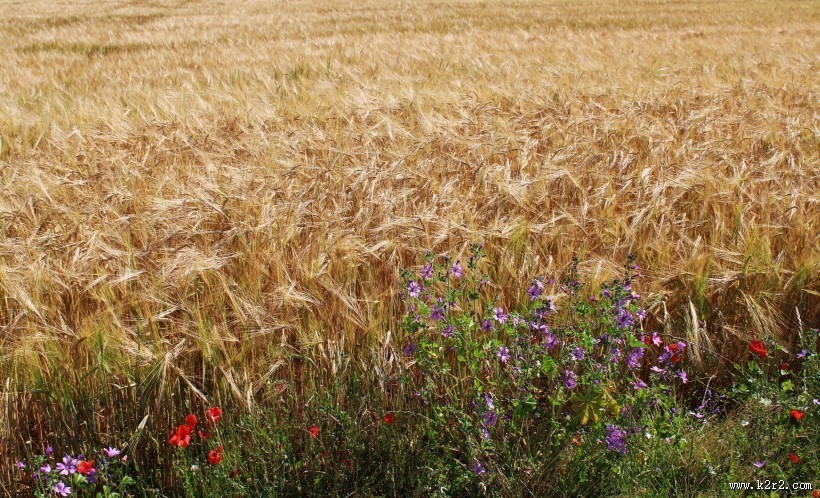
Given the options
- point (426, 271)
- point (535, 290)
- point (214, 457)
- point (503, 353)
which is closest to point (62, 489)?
Result: point (214, 457)

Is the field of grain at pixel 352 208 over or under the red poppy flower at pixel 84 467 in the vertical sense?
over

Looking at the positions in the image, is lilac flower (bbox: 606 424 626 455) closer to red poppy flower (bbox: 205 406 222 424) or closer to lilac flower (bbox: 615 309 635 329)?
lilac flower (bbox: 615 309 635 329)

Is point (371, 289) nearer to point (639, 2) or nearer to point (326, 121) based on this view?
point (326, 121)

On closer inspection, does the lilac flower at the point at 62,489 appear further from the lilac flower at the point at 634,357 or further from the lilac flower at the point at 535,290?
the lilac flower at the point at 634,357

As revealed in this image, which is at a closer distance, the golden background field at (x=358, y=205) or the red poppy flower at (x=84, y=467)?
the red poppy flower at (x=84, y=467)

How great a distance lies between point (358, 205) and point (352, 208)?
29mm

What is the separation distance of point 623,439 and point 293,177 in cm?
176

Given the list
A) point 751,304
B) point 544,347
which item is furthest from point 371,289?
point 751,304

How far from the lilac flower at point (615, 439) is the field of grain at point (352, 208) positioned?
1.78ft

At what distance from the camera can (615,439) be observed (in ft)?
5.42

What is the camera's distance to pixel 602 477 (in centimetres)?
171

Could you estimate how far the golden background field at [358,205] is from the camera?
1878 millimetres

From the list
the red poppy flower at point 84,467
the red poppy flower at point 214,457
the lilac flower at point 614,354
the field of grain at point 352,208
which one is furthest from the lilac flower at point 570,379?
the red poppy flower at point 84,467

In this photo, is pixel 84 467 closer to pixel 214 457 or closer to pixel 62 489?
pixel 62 489
